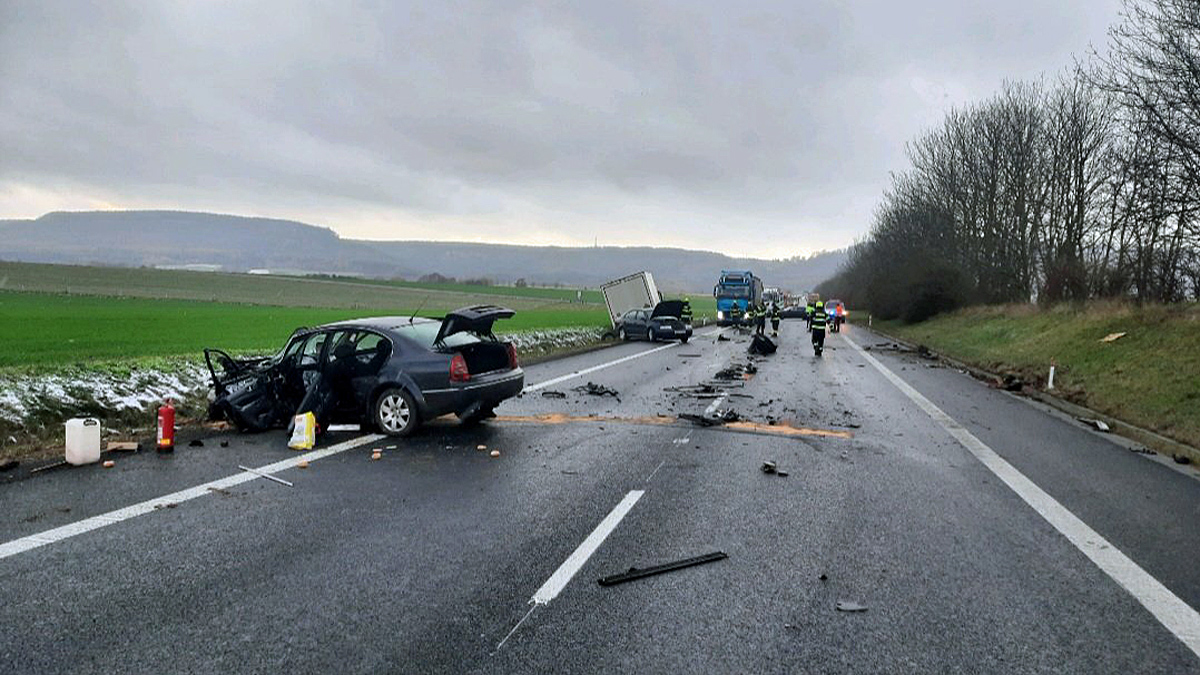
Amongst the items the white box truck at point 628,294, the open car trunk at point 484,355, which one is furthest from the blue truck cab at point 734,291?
the open car trunk at point 484,355

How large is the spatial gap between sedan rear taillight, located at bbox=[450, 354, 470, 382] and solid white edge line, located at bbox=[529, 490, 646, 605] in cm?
357

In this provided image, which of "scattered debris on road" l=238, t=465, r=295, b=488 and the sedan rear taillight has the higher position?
the sedan rear taillight

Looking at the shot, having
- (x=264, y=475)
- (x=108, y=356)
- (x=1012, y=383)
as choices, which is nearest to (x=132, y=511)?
(x=264, y=475)

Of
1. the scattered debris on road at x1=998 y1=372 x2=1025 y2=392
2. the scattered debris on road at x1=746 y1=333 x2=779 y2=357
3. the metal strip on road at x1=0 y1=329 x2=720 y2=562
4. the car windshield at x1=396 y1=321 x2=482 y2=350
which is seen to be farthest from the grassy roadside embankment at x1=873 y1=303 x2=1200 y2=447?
the metal strip on road at x1=0 y1=329 x2=720 y2=562

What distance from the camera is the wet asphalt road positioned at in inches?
151

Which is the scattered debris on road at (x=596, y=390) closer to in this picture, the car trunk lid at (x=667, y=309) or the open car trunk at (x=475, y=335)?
the open car trunk at (x=475, y=335)

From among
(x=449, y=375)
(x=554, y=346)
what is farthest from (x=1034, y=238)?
(x=449, y=375)

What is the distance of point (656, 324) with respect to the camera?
34.8 meters

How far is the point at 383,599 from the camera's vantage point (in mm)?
4500

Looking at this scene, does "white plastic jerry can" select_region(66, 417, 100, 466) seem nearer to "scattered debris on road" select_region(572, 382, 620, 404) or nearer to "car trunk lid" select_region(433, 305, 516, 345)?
"car trunk lid" select_region(433, 305, 516, 345)

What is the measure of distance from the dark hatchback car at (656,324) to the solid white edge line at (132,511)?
2622 centimetres

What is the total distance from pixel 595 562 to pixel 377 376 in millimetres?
5612

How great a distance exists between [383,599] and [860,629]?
A: 2.65 meters

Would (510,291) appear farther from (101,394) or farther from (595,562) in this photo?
(595,562)
